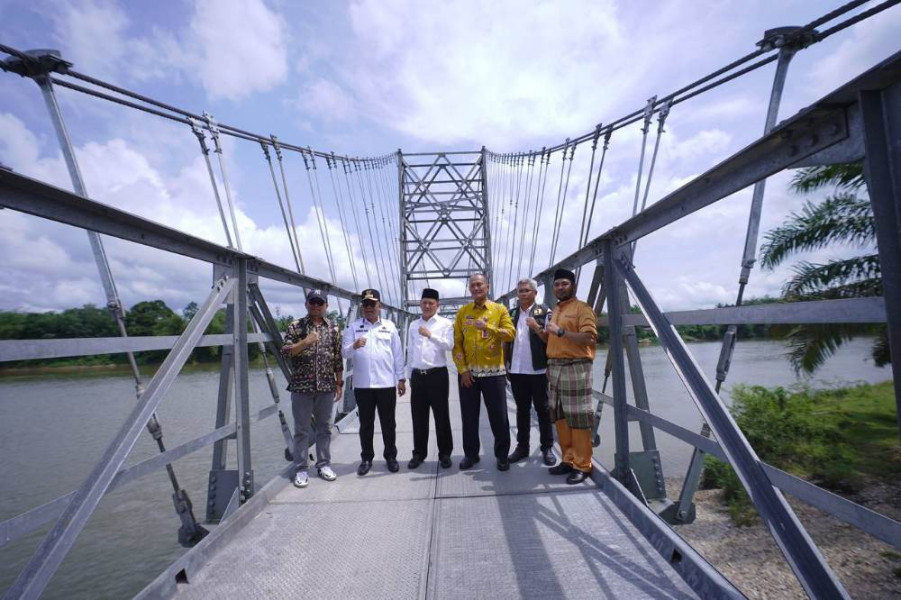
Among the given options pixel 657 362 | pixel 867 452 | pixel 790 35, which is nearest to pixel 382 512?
pixel 790 35

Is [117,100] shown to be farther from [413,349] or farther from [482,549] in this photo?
[482,549]

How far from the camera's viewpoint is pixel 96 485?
1457 millimetres

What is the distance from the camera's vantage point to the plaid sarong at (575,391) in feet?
8.19

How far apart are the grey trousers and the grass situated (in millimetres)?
6334

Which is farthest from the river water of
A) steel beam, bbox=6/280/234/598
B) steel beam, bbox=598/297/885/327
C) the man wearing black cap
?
steel beam, bbox=598/297/885/327

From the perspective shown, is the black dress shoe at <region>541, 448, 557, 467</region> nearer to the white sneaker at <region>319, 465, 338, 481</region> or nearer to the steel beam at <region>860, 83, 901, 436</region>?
the white sneaker at <region>319, 465, 338, 481</region>

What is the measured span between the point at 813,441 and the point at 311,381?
9278mm

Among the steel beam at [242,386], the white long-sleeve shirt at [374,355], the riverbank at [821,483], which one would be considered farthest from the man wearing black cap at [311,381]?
the riverbank at [821,483]

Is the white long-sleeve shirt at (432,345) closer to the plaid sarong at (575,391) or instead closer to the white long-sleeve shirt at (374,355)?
the white long-sleeve shirt at (374,355)

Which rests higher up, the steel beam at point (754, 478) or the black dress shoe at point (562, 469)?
the steel beam at point (754, 478)

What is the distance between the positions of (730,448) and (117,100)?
437 centimetres

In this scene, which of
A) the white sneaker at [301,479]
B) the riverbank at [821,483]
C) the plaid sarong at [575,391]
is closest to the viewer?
the plaid sarong at [575,391]

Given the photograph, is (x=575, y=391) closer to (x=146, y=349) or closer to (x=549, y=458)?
(x=549, y=458)

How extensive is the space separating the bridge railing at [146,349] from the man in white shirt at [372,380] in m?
0.46
